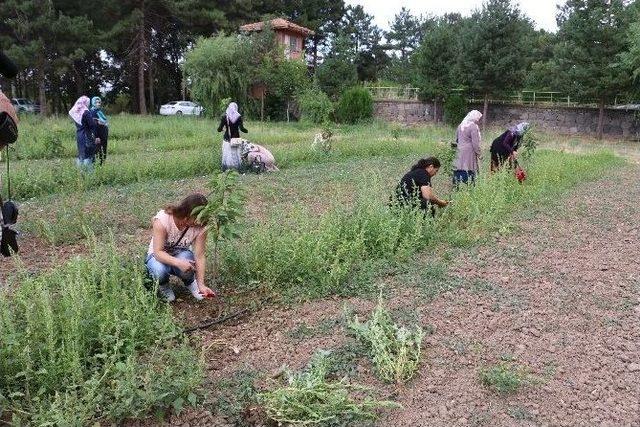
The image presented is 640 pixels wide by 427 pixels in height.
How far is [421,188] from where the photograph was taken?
20.3ft

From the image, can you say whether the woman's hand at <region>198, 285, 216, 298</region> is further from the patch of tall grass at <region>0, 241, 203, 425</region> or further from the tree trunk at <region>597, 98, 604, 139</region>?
the tree trunk at <region>597, 98, 604, 139</region>

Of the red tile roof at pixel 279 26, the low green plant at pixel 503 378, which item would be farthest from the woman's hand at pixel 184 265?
the red tile roof at pixel 279 26

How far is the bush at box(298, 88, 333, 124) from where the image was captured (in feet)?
88.6

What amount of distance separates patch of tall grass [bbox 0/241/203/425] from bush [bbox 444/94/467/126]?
1112 inches

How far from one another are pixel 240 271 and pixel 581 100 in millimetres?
27427

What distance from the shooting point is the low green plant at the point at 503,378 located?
3162mm

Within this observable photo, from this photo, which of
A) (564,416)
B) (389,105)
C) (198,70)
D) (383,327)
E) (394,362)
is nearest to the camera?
(564,416)

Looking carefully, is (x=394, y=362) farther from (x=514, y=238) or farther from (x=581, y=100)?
(x=581, y=100)

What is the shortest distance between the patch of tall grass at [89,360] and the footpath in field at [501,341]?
0.23 metres

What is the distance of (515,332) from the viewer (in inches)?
153

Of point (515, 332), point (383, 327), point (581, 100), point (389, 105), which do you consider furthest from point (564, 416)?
point (389, 105)

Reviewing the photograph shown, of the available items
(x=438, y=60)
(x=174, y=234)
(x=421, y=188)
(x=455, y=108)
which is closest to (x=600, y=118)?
(x=455, y=108)

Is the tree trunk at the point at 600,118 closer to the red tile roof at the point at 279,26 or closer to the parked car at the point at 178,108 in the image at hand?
the red tile roof at the point at 279,26

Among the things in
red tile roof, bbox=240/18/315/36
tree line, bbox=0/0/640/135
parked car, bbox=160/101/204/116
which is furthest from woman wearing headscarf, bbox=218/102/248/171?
parked car, bbox=160/101/204/116
